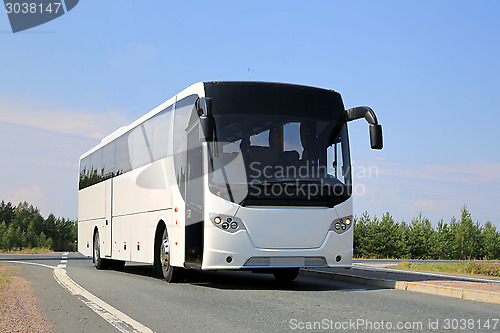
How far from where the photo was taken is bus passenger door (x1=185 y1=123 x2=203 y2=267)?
12656 millimetres

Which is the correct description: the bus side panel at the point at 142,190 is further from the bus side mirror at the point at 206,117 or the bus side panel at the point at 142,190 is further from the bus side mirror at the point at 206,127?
the bus side mirror at the point at 206,117

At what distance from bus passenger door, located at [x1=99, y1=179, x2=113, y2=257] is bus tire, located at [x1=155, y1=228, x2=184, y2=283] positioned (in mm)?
5903

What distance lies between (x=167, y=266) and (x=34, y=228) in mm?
103164

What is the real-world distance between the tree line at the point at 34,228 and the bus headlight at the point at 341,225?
9559 cm

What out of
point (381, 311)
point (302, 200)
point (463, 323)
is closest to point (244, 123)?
point (302, 200)

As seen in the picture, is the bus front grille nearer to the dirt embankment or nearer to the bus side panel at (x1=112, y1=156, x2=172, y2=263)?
the bus side panel at (x1=112, y1=156, x2=172, y2=263)

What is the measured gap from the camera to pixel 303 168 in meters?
12.7

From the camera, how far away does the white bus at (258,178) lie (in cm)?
1236

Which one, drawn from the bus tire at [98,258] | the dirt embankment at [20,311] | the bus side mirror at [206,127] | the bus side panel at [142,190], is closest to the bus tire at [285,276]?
the bus side panel at [142,190]

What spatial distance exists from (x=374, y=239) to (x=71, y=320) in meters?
32.3

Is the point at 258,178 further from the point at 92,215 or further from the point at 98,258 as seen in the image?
the point at 92,215

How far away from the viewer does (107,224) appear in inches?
832

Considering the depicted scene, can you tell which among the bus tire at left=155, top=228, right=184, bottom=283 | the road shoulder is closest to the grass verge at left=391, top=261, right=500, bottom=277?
the road shoulder

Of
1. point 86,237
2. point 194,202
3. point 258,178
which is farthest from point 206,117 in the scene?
point 86,237
